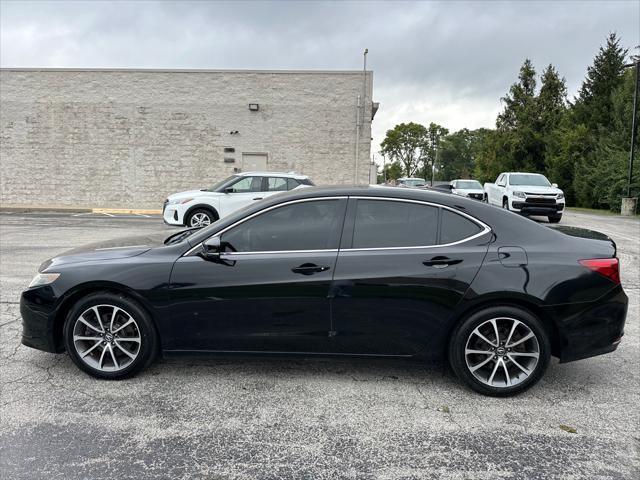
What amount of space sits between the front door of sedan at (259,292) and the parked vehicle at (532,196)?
523 inches

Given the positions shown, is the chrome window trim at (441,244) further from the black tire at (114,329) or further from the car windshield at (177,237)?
the black tire at (114,329)

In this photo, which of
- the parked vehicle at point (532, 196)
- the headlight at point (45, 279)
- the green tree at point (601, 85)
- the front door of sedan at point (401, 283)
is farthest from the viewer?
the green tree at point (601, 85)

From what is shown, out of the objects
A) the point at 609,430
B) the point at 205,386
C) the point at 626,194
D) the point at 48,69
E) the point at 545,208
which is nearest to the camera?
the point at 609,430

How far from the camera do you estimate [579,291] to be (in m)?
3.42

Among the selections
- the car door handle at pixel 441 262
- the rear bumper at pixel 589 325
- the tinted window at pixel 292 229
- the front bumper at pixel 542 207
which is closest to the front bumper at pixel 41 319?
the tinted window at pixel 292 229

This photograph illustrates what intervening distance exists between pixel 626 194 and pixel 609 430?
2788 cm

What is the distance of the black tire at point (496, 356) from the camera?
342 cm

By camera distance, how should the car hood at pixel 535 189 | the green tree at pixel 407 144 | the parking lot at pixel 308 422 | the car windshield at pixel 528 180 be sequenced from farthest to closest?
the green tree at pixel 407 144 → the car windshield at pixel 528 180 → the car hood at pixel 535 189 → the parking lot at pixel 308 422

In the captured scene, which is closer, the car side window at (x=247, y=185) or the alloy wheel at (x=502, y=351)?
the alloy wheel at (x=502, y=351)

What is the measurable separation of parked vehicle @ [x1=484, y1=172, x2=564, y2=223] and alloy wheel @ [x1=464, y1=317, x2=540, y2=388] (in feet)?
41.9

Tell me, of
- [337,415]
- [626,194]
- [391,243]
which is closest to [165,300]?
[337,415]

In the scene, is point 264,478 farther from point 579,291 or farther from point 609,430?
point 579,291

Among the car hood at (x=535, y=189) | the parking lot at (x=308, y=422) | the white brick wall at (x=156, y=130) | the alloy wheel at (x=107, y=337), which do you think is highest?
the white brick wall at (x=156, y=130)

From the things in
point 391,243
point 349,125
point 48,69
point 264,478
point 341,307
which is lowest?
point 264,478
